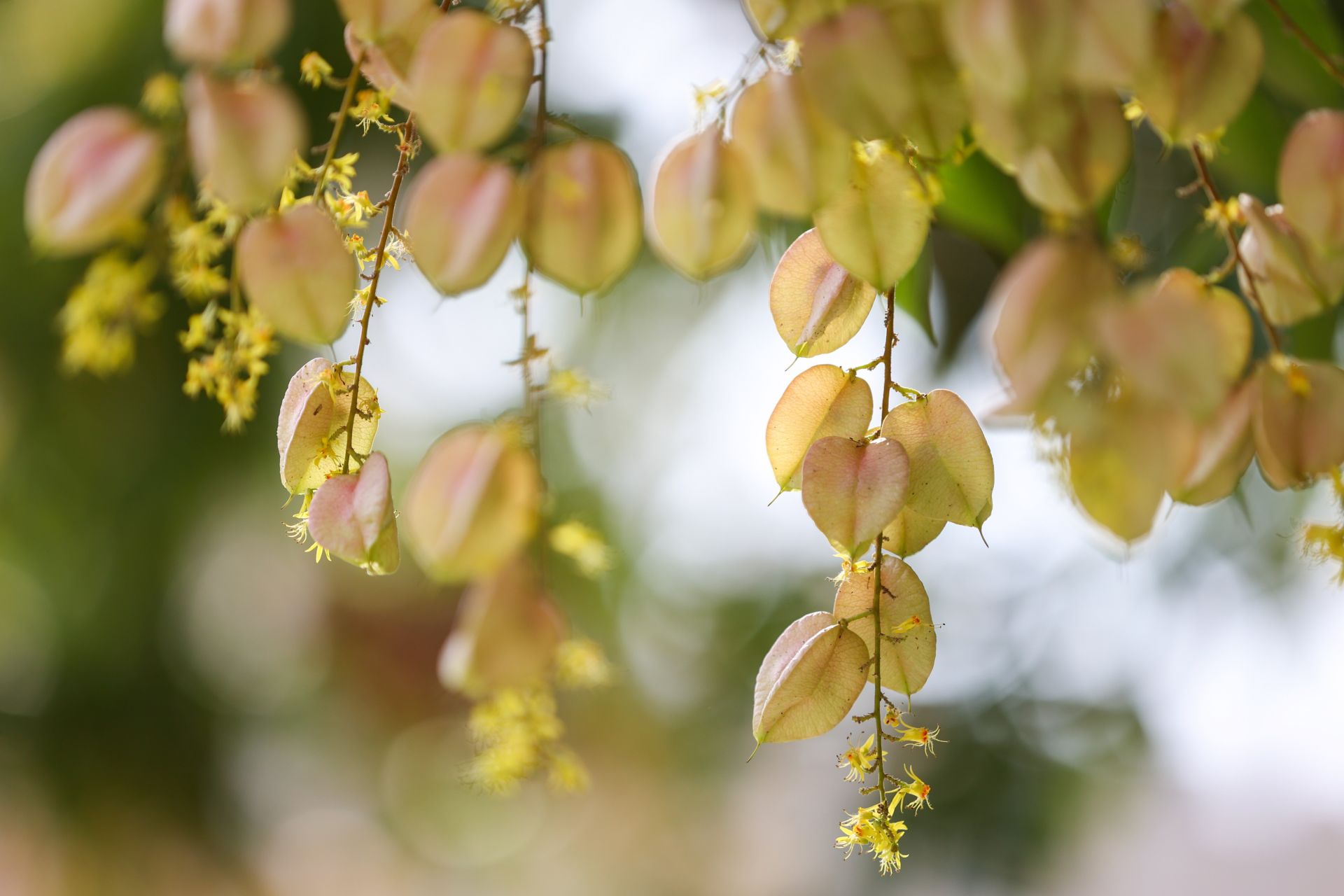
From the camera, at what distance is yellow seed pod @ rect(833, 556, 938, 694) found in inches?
8.9

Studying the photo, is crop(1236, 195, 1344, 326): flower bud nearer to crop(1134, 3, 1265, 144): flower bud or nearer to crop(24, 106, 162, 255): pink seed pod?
crop(1134, 3, 1265, 144): flower bud

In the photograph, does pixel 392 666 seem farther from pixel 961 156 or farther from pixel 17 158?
pixel 961 156

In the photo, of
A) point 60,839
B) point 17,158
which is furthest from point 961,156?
point 60,839

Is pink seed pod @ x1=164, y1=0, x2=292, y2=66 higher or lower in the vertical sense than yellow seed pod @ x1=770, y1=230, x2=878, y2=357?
lower

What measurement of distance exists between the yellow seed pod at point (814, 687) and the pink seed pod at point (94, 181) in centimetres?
14

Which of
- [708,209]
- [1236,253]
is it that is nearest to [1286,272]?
[1236,253]

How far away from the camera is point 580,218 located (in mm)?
152

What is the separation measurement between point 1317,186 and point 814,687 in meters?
0.13

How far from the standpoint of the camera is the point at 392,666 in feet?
5.15

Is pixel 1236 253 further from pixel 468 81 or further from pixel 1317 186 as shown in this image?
pixel 468 81

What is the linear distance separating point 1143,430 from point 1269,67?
295 millimetres

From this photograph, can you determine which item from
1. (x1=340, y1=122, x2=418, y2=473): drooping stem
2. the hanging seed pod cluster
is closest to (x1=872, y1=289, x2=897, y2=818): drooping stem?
the hanging seed pod cluster

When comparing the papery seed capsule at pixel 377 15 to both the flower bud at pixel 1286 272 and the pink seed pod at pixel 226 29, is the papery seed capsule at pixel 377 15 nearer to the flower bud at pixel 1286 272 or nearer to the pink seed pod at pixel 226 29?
the pink seed pod at pixel 226 29

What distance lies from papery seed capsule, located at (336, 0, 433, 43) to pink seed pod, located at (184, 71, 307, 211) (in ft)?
0.08
